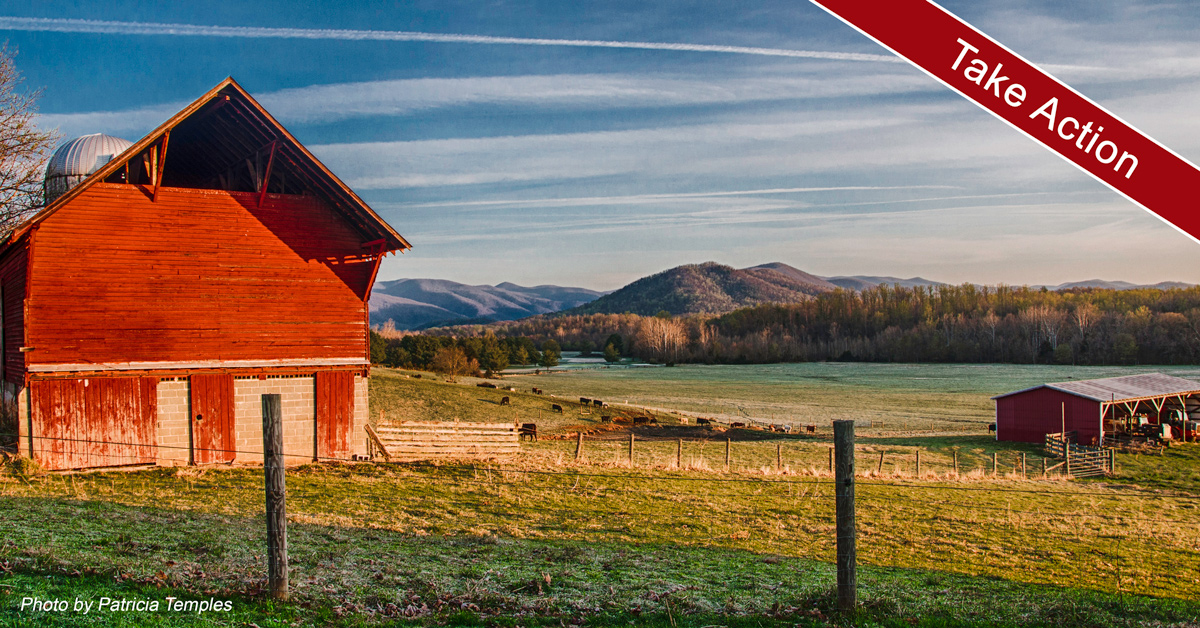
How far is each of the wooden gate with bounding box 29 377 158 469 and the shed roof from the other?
5.88 m

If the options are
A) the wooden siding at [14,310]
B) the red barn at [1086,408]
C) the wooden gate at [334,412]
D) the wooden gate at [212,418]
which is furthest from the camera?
the red barn at [1086,408]

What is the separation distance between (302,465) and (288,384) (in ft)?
8.27

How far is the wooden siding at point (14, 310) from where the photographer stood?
19750mm

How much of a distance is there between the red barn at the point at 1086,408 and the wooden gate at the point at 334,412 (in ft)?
145

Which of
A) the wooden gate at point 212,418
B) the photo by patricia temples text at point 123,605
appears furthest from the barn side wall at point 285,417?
the photo by patricia temples text at point 123,605

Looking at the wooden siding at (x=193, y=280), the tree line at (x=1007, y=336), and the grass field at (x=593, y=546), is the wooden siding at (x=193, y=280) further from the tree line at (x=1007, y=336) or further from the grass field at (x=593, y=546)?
the tree line at (x=1007, y=336)

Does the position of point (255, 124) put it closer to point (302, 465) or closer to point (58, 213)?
point (58, 213)

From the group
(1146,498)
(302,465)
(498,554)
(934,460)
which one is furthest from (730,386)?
(498,554)

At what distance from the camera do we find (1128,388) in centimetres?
5075

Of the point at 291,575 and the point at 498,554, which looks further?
the point at 498,554

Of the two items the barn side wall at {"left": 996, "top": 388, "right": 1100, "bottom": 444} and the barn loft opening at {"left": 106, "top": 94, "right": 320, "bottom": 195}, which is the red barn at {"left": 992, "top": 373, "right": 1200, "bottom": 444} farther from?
the barn loft opening at {"left": 106, "top": 94, "right": 320, "bottom": 195}

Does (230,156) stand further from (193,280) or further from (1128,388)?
(1128,388)

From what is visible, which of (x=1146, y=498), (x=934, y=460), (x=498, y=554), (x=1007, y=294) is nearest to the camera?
(x=498, y=554)

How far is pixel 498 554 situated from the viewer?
11891 mm
